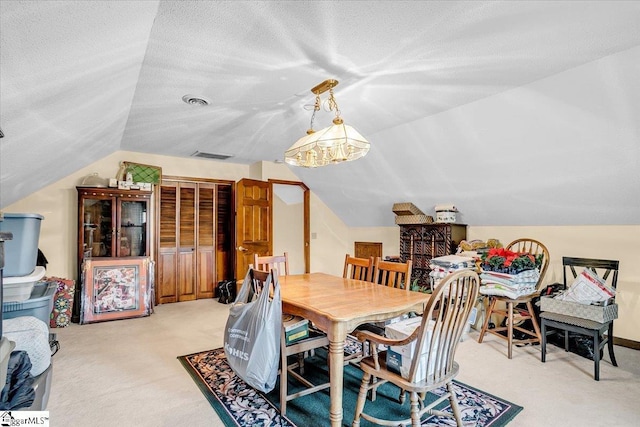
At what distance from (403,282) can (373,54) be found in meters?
1.77

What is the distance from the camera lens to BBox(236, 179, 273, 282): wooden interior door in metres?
5.00

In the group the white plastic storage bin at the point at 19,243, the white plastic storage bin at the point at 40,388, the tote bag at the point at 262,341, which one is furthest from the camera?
the white plastic storage bin at the point at 19,243

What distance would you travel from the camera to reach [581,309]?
273 cm

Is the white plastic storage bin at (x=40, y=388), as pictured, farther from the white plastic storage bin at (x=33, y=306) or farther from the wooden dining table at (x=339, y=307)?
the wooden dining table at (x=339, y=307)

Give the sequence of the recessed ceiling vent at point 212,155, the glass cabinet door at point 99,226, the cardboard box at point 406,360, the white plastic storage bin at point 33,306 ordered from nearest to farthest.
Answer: the cardboard box at point 406,360
the white plastic storage bin at point 33,306
the glass cabinet door at point 99,226
the recessed ceiling vent at point 212,155

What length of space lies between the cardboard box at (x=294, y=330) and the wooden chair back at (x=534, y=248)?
2.61 meters

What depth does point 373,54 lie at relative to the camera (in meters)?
2.13

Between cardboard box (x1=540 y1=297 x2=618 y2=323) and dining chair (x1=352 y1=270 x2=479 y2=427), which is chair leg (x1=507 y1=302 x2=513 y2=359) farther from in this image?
dining chair (x1=352 y1=270 x2=479 y2=427)

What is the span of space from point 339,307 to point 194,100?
83.1 inches

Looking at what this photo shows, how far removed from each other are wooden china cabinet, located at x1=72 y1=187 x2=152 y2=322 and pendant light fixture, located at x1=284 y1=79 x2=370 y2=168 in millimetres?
2824

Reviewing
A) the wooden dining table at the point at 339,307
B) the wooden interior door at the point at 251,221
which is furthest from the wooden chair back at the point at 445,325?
the wooden interior door at the point at 251,221

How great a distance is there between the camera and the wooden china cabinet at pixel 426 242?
418 cm

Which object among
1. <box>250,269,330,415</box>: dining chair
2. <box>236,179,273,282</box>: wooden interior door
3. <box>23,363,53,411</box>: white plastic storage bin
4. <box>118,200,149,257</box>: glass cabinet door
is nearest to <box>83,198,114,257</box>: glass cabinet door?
<box>118,200,149,257</box>: glass cabinet door

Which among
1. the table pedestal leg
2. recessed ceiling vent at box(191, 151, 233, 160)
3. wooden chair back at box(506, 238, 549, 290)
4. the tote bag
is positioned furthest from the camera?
recessed ceiling vent at box(191, 151, 233, 160)
